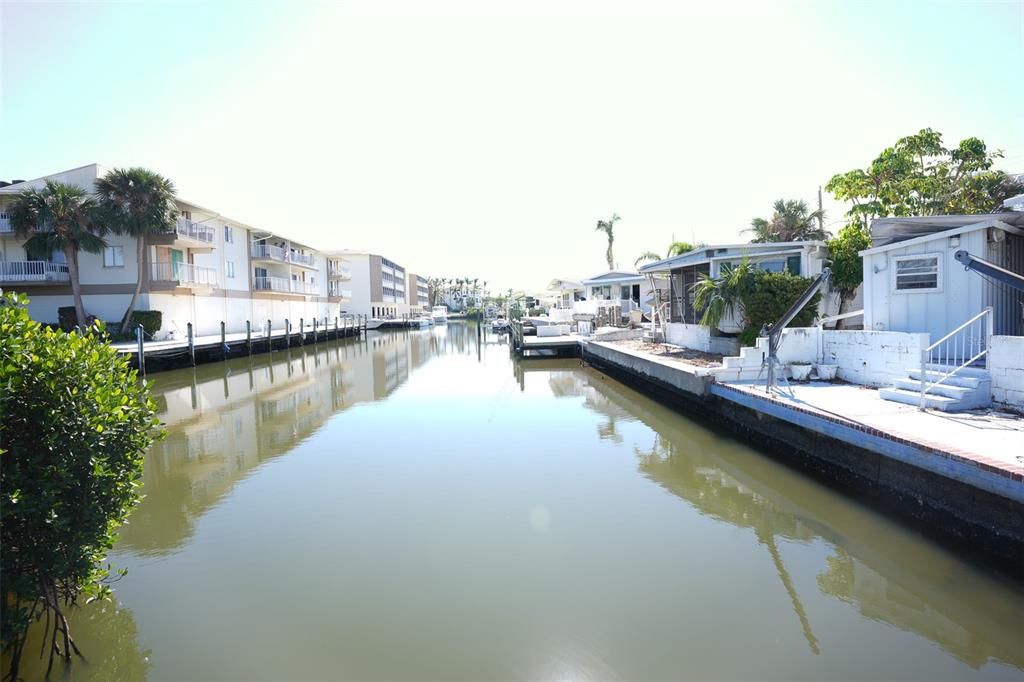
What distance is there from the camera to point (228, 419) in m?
16.0

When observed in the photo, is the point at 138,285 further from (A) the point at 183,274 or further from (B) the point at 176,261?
(B) the point at 176,261

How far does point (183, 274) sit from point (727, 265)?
2995cm

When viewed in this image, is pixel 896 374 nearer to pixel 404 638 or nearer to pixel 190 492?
pixel 404 638

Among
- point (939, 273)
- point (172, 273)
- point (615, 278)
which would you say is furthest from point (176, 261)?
point (939, 273)

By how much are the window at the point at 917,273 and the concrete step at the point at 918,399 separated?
3.07 m

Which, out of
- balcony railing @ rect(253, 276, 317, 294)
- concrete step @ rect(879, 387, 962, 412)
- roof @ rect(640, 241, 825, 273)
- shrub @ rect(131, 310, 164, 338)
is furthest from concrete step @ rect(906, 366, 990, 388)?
balcony railing @ rect(253, 276, 317, 294)

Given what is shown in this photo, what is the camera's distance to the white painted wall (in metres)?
10.8

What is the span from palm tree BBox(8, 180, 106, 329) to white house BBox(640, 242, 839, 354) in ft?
93.9

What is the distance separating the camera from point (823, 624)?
525cm

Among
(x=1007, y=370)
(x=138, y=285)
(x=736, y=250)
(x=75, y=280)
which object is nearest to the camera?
(x=1007, y=370)

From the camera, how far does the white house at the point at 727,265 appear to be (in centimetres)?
1788

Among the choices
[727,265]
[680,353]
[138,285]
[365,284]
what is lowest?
[680,353]

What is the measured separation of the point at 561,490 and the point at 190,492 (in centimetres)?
624

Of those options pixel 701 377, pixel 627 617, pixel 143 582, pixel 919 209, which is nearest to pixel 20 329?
pixel 143 582
